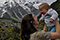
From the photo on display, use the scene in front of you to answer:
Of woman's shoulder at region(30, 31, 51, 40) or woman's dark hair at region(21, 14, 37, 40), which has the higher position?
woman's dark hair at region(21, 14, 37, 40)

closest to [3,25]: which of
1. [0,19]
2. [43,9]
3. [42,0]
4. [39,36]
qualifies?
[0,19]

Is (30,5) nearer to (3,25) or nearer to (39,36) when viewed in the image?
(3,25)

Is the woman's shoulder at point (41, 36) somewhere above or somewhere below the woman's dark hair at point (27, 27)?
below

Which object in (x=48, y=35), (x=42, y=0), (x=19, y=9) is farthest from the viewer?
(x=19, y=9)

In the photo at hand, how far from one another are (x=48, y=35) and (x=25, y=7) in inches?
131

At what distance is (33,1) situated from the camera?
425 cm

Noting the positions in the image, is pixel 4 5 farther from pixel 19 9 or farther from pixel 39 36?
pixel 39 36

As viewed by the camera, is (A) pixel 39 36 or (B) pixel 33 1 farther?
(B) pixel 33 1

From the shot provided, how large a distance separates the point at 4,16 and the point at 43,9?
3.17 meters

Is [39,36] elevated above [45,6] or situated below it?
below

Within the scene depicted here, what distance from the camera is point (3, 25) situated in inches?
170

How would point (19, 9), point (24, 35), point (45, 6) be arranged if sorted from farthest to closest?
point (19, 9) → point (45, 6) → point (24, 35)

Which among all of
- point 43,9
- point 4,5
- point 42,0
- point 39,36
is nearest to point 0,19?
point 4,5

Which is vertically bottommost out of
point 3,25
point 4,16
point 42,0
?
point 3,25
